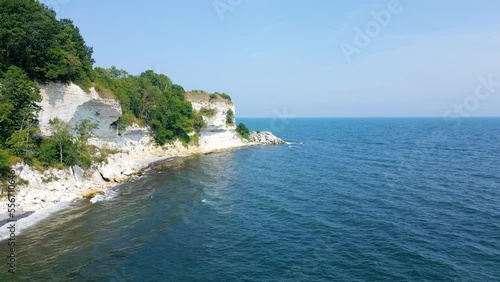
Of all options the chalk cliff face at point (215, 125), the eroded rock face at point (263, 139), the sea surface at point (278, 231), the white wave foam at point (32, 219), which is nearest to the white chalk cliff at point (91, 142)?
the white wave foam at point (32, 219)

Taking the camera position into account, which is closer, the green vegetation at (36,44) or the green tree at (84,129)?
the green vegetation at (36,44)

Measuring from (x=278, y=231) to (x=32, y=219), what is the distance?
86.0 feet

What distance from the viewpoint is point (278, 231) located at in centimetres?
3067

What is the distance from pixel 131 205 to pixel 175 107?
45131 millimetres

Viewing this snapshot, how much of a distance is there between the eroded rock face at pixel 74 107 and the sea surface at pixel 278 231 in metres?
13.7

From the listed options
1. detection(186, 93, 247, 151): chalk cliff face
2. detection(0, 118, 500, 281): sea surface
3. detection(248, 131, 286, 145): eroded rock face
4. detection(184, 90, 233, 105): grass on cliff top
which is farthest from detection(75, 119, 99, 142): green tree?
detection(248, 131, 286, 145): eroded rock face

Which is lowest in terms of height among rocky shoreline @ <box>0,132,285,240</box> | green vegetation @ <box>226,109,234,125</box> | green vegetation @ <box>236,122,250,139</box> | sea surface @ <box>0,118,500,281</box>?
sea surface @ <box>0,118,500,281</box>

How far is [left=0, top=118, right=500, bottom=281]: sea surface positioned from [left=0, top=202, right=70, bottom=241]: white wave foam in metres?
1.09

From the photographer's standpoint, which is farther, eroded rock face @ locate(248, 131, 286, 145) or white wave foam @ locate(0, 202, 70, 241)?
eroded rock face @ locate(248, 131, 286, 145)

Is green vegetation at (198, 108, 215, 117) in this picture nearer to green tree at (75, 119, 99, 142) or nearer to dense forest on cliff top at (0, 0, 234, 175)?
dense forest on cliff top at (0, 0, 234, 175)

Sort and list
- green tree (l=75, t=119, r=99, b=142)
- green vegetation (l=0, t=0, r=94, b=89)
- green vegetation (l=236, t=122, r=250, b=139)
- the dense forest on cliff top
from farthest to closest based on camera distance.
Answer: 1. green vegetation (l=236, t=122, r=250, b=139)
2. green tree (l=75, t=119, r=99, b=142)
3. green vegetation (l=0, t=0, r=94, b=89)
4. the dense forest on cliff top

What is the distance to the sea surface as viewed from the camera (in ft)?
75.4

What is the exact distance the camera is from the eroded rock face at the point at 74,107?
43.9 m

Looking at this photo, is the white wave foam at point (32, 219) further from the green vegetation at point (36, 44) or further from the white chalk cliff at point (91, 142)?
the green vegetation at point (36, 44)
